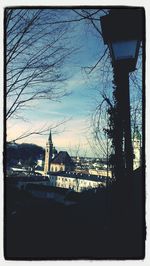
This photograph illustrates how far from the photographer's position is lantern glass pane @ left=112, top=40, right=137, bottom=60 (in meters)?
1.70

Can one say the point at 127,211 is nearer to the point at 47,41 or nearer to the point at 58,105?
the point at 58,105

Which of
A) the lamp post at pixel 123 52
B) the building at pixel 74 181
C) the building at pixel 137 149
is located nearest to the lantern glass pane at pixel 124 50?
the lamp post at pixel 123 52

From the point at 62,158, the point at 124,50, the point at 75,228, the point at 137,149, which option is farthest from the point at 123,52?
the point at 75,228

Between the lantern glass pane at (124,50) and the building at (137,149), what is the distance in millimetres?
532

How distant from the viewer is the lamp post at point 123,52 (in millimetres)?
1716

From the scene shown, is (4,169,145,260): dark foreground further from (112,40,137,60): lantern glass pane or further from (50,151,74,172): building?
(112,40,137,60): lantern glass pane

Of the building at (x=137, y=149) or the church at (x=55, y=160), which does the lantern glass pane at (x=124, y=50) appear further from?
the church at (x=55, y=160)

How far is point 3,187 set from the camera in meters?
1.90

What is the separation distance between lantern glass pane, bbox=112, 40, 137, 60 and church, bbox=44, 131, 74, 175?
2.20 feet

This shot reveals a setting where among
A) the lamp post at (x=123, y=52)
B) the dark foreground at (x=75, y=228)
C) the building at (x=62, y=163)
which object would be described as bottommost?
the dark foreground at (x=75, y=228)

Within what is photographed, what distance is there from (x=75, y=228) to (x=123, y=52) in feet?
3.74

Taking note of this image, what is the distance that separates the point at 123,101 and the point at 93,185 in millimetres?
Answer: 588

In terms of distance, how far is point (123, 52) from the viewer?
1701 millimetres

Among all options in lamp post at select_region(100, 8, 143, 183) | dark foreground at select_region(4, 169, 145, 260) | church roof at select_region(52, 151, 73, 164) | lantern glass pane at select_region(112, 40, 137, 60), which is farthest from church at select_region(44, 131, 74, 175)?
lantern glass pane at select_region(112, 40, 137, 60)
